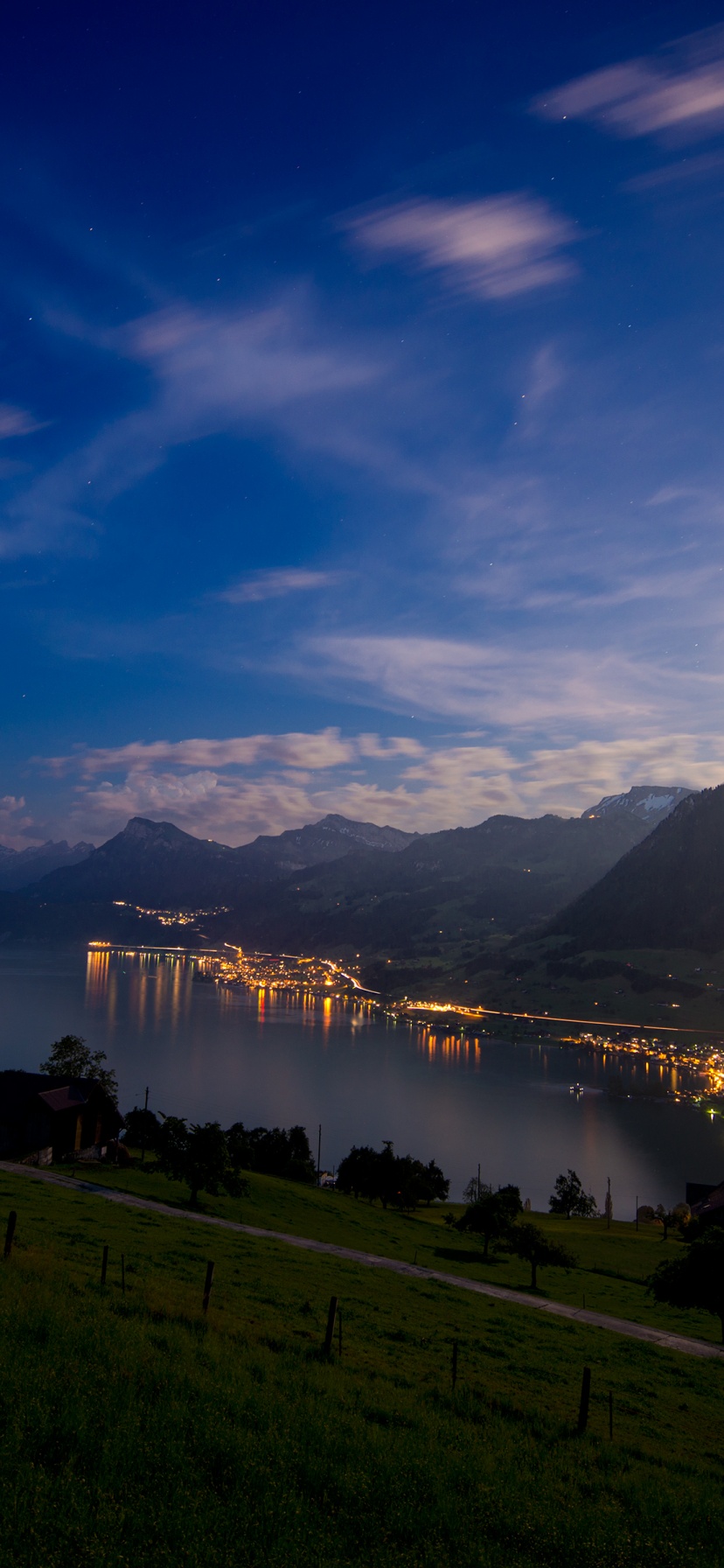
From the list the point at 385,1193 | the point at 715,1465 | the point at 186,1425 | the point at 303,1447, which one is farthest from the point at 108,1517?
the point at 385,1193

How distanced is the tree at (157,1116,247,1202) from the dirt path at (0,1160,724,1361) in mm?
2026

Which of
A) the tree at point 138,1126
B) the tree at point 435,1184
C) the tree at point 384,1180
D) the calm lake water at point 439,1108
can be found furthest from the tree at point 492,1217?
the calm lake water at point 439,1108

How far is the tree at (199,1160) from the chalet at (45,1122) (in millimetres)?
17896

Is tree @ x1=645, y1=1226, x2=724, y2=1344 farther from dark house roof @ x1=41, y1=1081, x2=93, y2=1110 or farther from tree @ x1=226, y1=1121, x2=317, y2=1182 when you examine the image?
tree @ x1=226, y1=1121, x2=317, y2=1182

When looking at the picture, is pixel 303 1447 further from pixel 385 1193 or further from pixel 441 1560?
pixel 385 1193

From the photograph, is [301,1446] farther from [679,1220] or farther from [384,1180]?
[679,1220]

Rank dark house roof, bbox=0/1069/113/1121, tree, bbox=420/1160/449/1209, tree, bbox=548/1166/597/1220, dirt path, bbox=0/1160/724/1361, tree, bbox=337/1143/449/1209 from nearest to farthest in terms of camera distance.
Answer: dirt path, bbox=0/1160/724/1361 < dark house roof, bbox=0/1069/113/1121 < tree, bbox=337/1143/449/1209 < tree, bbox=420/1160/449/1209 < tree, bbox=548/1166/597/1220

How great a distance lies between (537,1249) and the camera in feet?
142

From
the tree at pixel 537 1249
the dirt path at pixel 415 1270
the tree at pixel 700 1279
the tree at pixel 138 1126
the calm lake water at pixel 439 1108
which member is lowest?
the calm lake water at pixel 439 1108

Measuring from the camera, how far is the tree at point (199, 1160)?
4478cm

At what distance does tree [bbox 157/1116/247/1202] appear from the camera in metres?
44.8

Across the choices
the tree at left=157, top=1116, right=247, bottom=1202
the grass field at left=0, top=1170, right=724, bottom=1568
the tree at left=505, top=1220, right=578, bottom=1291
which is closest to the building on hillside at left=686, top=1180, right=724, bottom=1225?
the tree at left=505, top=1220, right=578, bottom=1291

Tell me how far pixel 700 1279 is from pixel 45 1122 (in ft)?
160

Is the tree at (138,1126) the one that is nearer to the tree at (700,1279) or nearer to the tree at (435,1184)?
the tree at (435,1184)
